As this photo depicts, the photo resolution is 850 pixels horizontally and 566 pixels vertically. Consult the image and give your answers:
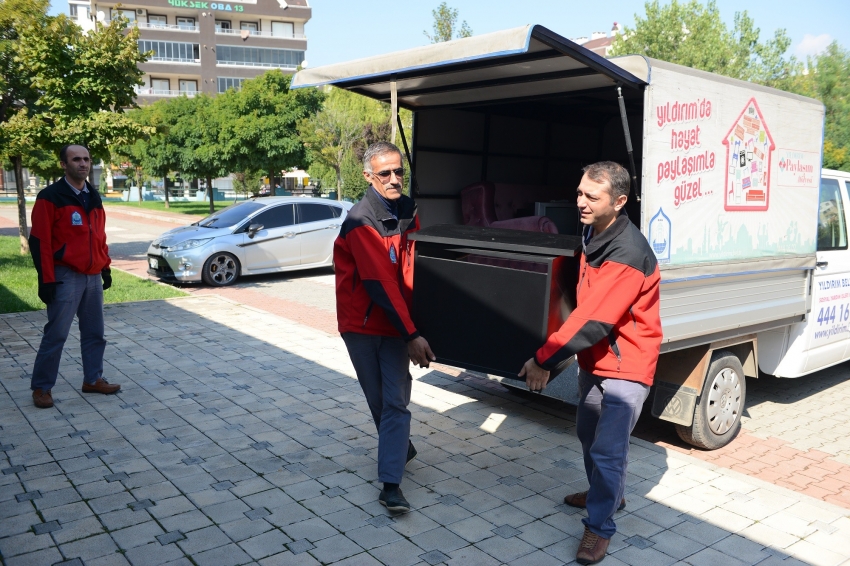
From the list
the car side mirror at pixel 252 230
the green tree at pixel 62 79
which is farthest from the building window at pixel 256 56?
the car side mirror at pixel 252 230

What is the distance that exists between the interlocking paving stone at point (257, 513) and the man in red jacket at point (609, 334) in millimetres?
1644

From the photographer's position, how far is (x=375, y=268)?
12.4 ft

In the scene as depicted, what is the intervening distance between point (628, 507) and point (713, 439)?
56.4 inches

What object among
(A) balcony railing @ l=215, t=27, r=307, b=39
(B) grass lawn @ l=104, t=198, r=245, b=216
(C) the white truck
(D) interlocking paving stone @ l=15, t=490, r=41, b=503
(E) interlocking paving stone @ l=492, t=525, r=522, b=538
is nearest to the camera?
(E) interlocking paving stone @ l=492, t=525, r=522, b=538

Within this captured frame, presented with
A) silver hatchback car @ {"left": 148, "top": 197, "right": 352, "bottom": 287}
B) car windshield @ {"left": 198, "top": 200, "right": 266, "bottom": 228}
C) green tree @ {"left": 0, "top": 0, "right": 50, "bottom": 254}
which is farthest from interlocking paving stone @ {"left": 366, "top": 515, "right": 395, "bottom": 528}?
green tree @ {"left": 0, "top": 0, "right": 50, "bottom": 254}

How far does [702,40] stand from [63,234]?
26.0 meters

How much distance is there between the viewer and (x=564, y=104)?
309 inches

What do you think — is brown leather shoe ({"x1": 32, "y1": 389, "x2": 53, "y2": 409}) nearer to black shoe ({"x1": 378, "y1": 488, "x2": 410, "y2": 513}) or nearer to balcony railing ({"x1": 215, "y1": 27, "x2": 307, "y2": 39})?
black shoe ({"x1": 378, "y1": 488, "x2": 410, "y2": 513})

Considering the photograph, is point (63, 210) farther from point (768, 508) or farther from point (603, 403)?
point (768, 508)

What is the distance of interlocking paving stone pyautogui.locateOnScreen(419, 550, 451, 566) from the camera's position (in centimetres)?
348

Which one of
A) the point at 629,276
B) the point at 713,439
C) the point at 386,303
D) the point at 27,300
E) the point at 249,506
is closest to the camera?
the point at 629,276

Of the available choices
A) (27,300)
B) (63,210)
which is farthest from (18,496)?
(27,300)

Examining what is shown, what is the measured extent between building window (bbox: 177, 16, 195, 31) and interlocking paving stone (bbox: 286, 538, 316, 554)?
7930 cm

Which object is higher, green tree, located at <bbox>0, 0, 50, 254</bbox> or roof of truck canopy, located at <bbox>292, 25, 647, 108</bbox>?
green tree, located at <bbox>0, 0, 50, 254</bbox>
